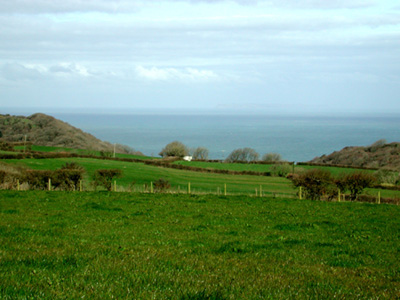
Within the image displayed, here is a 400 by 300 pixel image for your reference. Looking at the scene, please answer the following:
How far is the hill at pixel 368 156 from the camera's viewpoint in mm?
103588

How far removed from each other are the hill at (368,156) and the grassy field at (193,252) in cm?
8686

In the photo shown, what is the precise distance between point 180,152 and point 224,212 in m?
87.4

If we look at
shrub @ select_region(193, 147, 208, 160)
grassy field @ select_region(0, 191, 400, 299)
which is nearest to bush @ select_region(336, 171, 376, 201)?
grassy field @ select_region(0, 191, 400, 299)

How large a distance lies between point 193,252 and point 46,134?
139172 mm

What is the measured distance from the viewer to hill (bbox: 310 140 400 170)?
Answer: 10359cm

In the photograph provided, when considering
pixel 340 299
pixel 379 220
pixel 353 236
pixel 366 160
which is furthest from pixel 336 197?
pixel 366 160

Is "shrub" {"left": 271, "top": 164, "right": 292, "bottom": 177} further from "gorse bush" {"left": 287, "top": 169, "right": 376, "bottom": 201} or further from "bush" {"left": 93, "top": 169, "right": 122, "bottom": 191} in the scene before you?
"bush" {"left": 93, "top": 169, "right": 122, "bottom": 191}

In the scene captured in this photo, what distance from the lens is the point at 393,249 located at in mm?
12555

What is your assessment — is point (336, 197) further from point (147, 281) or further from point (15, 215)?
point (147, 281)

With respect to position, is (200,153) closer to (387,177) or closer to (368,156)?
(368,156)

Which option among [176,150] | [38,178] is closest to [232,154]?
[176,150]

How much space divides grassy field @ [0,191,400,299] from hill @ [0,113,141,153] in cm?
11169

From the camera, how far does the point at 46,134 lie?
139750 millimetres

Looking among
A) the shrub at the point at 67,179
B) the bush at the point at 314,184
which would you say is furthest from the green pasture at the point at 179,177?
the shrub at the point at 67,179
